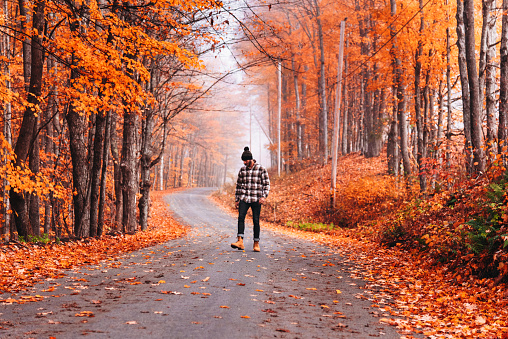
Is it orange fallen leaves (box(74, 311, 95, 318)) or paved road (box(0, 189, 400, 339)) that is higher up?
orange fallen leaves (box(74, 311, 95, 318))

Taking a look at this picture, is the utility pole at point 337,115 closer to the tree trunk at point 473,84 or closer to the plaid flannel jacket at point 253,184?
the tree trunk at point 473,84

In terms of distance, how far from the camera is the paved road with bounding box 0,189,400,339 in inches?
142

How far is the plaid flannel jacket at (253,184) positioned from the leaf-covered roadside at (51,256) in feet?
10.3

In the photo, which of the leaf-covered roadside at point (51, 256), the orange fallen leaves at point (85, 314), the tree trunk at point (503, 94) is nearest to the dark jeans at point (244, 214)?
the leaf-covered roadside at point (51, 256)

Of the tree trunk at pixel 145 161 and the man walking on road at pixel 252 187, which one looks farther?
the tree trunk at pixel 145 161

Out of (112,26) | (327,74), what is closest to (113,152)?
(112,26)

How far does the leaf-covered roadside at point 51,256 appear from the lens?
5992mm

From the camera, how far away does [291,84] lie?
123ft

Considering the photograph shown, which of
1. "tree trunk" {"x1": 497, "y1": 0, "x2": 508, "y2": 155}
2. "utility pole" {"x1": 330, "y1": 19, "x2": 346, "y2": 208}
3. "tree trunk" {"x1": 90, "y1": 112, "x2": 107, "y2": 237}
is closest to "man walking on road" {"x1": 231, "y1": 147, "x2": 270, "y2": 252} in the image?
"tree trunk" {"x1": 90, "y1": 112, "x2": 107, "y2": 237}

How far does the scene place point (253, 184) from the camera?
8.99 meters

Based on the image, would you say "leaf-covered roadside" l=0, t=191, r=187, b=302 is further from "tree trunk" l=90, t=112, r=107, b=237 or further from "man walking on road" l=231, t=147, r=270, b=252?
"man walking on road" l=231, t=147, r=270, b=252

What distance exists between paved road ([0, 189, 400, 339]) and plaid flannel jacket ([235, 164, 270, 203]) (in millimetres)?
1531

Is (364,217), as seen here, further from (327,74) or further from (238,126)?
(238,126)

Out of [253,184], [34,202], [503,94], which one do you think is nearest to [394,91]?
[503,94]
